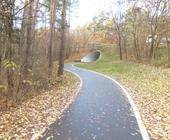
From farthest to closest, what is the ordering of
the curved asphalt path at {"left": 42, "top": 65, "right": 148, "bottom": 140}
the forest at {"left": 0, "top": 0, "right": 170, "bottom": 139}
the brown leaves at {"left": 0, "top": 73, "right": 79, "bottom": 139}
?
the forest at {"left": 0, "top": 0, "right": 170, "bottom": 139} < the brown leaves at {"left": 0, "top": 73, "right": 79, "bottom": 139} < the curved asphalt path at {"left": 42, "top": 65, "right": 148, "bottom": 140}

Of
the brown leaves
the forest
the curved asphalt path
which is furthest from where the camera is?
the forest

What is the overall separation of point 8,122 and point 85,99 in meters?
5.45

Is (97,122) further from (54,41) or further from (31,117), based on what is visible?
(54,41)

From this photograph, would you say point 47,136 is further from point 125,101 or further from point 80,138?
point 125,101

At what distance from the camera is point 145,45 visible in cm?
5644

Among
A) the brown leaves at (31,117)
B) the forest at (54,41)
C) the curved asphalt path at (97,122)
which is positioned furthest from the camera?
the forest at (54,41)

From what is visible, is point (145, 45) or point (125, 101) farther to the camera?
point (145, 45)

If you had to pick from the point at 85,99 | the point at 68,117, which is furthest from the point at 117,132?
the point at 85,99

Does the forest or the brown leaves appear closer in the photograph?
the brown leaves

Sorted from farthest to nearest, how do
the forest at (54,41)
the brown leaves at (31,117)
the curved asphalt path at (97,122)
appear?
the forest at (54,41) < the brown leaves at (31,117) < the curved asphalt path at (97,122)

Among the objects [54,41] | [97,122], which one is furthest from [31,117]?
[54,41]

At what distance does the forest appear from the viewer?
1391 cm

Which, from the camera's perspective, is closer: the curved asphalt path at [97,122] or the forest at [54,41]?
the curved asphalt path at [97,122]

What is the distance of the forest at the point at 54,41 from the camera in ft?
45.6
